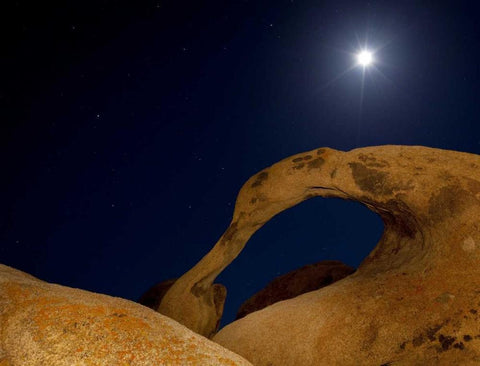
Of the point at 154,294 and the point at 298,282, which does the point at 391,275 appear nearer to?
the point at 298,282

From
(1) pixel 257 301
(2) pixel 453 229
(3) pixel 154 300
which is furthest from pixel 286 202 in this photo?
(3) pixel 154 300

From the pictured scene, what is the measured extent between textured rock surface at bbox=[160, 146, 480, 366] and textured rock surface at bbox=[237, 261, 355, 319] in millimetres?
2612

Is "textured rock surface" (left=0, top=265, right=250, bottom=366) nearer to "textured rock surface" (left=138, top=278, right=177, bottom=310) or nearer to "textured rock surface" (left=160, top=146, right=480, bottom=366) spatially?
"textured rock surface" (left=160, top=146, right=480, bottom=366)

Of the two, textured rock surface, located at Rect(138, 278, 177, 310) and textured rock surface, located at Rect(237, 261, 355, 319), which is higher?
textured rock surface, located at Rect(237, 261, 355, 319)

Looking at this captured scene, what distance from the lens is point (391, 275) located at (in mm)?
4559

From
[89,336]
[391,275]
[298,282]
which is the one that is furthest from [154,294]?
[89,336]

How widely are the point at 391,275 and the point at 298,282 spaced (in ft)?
14.0

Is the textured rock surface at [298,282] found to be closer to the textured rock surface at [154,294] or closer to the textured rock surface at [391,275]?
the textured rock surface at [154,294]

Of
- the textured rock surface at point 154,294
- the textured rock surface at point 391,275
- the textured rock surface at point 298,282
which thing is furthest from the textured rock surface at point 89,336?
the textured rock surface at point 154,294

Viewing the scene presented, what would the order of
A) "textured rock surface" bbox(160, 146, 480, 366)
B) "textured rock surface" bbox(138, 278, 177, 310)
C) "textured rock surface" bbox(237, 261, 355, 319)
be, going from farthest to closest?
"textured rock surface" bbox(138, 278, 177, 310), "textured rock surface" bbox(237, 261, 355, 319), "textured rock surface" bbox(160, 146, 480, 366)

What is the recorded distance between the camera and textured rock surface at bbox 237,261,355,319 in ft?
26.4

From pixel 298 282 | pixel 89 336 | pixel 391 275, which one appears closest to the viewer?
pixel 89 336

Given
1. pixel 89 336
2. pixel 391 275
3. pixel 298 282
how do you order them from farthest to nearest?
pixel 298 282 → pixel 391 275 → pixel 89 336

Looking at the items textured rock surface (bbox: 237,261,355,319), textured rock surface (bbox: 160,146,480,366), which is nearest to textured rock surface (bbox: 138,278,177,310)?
textured rock surface (bbox: 237,261,355,319)
